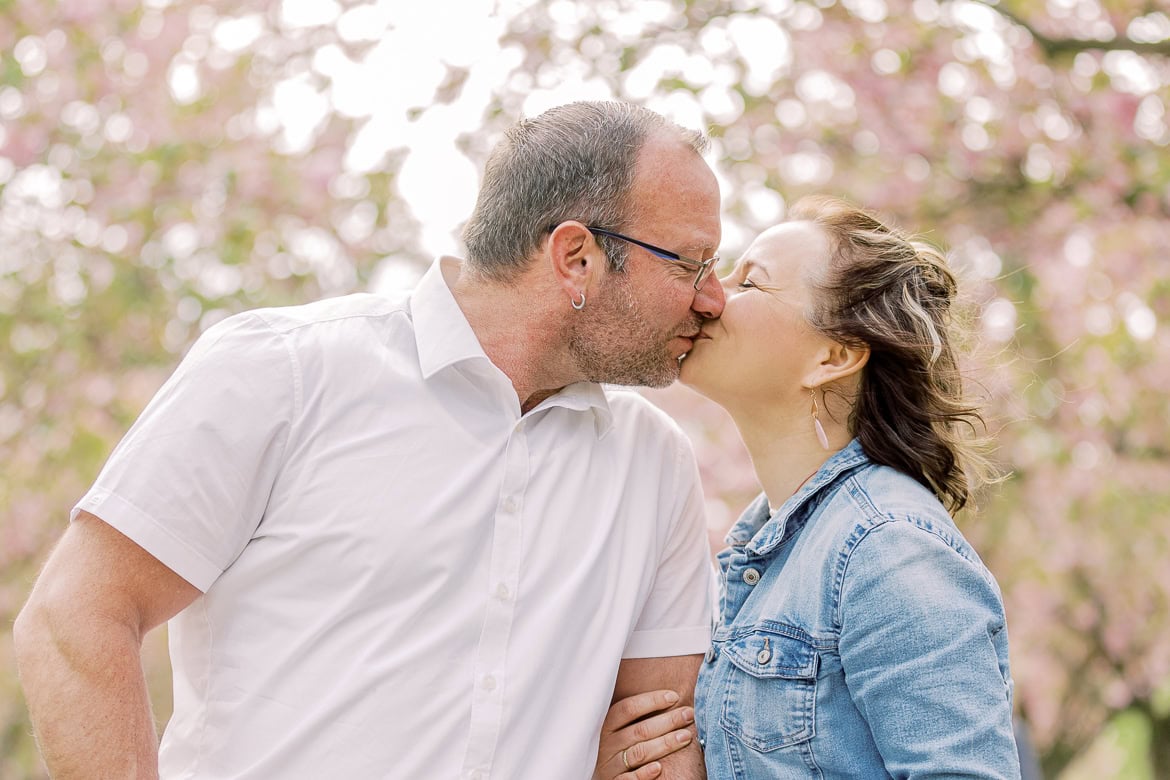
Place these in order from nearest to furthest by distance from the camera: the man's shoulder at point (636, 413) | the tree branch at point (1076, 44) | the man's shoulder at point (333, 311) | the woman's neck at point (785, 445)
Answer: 1. the man's shoulder at point (333, 311)
2. the woman's neck at point (785, 445)
3. the man's shoulder at point (636, 413)
4. the tree branch at point (1076, 44)

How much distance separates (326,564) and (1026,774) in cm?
486

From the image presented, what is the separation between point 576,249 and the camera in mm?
2764

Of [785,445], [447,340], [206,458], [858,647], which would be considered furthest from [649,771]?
[206,458]

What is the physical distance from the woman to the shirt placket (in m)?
0.46

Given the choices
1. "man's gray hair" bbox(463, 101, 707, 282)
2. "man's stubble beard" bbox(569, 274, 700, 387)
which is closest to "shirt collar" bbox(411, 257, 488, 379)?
"man's gray hair" bbox(463, 101, 707, 282)

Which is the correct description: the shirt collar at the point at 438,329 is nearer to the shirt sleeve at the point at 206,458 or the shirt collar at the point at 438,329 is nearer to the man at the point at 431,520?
the man at the point at 431,520

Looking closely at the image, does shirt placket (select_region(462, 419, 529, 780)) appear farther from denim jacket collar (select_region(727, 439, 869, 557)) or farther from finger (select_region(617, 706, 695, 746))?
denim jacket collar (select_region(727, 439, 869, 557))

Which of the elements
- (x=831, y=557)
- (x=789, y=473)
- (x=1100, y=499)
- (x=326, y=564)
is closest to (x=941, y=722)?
(x=831, y=557)

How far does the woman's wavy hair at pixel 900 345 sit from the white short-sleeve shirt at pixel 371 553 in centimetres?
60

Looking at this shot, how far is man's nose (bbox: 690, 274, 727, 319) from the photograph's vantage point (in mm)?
2740

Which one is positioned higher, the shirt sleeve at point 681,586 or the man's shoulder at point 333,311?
the man's shoulder at point 333,311

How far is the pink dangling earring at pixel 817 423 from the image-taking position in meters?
2.63

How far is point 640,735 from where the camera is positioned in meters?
2.63

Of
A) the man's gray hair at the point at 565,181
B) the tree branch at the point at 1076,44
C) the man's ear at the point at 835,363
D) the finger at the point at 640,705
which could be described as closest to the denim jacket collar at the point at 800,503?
the man's ear at the point at 835,363
